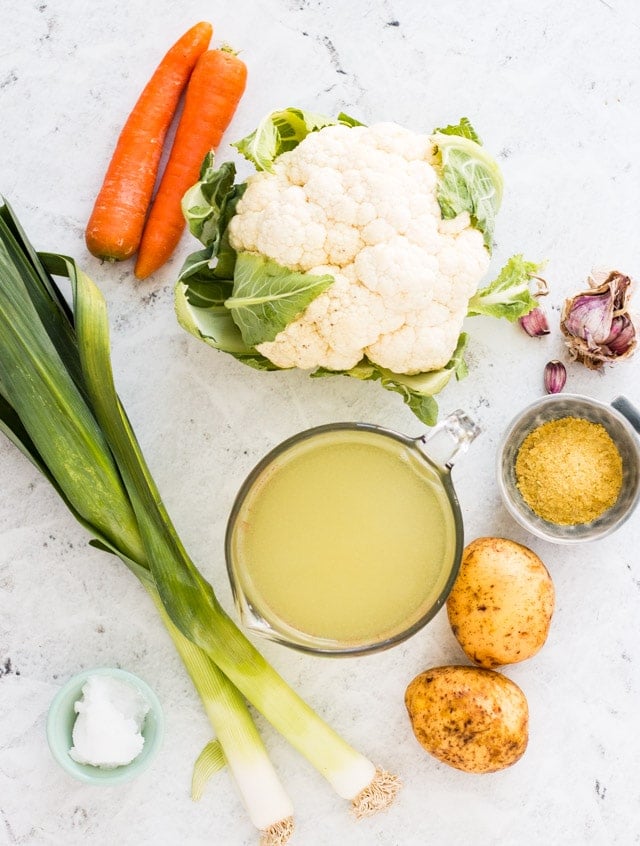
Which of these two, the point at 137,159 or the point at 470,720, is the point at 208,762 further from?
the point at 137,159

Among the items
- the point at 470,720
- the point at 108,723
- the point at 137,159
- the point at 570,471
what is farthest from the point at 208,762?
the point at 137,159

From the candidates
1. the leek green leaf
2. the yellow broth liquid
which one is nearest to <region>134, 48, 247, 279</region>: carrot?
the yellow broth liquid

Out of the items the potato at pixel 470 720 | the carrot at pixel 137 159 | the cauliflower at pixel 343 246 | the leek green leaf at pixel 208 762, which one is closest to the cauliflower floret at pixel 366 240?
the cauliflower at pixel 343 246

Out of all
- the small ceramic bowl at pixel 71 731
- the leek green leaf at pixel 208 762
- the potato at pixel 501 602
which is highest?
the potato at pixel 501 602

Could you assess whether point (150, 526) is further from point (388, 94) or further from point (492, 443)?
point (388, 94)

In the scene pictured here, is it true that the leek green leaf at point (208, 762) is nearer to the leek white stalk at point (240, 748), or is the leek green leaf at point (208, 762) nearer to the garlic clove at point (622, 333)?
the leek white stalk at point (240, 748)

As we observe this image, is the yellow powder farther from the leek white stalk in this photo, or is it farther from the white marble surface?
the leek white stalk
